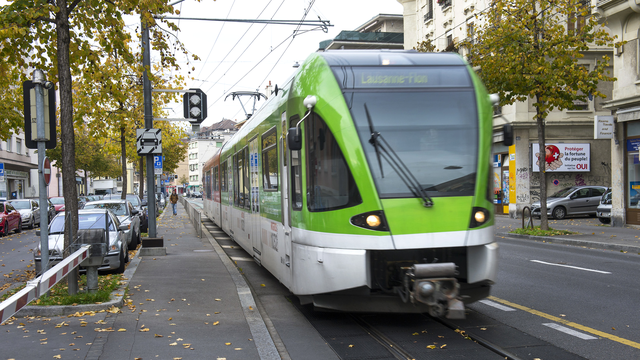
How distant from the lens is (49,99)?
8141 millimetres

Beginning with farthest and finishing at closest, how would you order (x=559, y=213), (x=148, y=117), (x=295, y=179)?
(x=559, y=213)
(x=148, y=117)
(x=295, y=179)

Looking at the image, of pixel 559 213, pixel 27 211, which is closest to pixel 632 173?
pixel 559 213

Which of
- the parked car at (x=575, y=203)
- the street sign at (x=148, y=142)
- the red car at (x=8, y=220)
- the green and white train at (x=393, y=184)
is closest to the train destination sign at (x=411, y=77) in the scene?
the green and white train at (x=393, y=184)

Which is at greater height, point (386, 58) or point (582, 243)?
point (386, 58)

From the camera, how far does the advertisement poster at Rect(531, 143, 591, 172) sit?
97.2ft

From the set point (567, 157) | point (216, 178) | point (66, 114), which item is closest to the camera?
point (66, 114)

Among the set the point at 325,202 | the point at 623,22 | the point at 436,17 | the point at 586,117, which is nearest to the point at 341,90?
the point at 325,202

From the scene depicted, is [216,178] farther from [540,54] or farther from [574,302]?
[574,302]

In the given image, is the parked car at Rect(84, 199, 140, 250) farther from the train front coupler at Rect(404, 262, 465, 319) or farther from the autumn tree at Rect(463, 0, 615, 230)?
the train front coupler at Rect(404, 262, 465, 319)

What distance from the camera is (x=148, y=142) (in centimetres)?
1385

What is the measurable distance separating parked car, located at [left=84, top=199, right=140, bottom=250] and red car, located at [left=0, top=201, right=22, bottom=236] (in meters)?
7.64

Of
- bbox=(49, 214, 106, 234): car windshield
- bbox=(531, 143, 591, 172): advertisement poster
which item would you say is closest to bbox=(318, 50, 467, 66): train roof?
bbox=(49, 214, 106, 234): car windshield

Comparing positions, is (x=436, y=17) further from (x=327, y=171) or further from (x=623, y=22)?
(x=327, y=171)

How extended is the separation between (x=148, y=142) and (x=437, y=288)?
31.7ft
